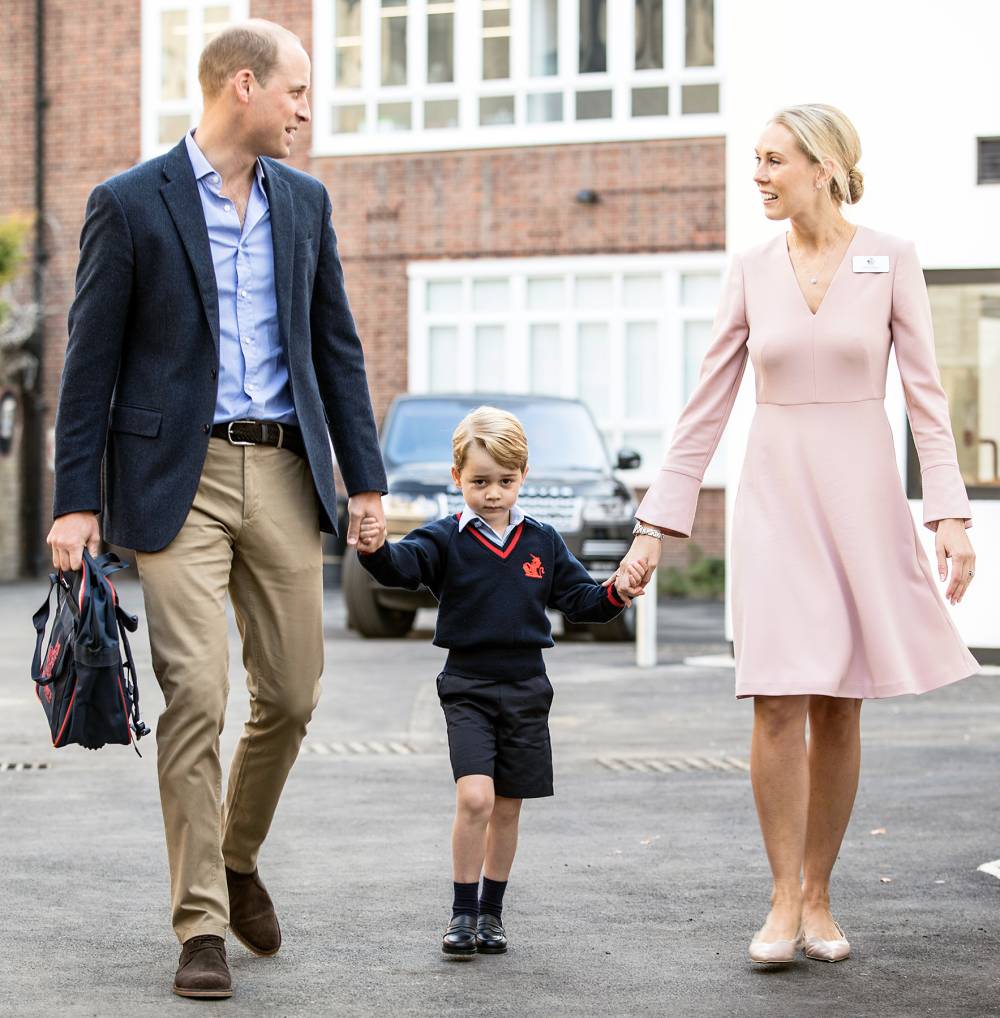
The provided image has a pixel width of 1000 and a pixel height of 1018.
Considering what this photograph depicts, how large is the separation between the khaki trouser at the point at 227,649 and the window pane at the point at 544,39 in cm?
2074

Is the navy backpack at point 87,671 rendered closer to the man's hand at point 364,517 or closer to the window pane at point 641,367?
the man's hand at point 364,517

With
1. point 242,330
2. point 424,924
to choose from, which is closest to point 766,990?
point 424,924

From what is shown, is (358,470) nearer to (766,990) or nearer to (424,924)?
(424,924)

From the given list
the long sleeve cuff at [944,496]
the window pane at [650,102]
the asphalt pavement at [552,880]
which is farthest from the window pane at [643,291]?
the long sleeve cuff at [944,496]

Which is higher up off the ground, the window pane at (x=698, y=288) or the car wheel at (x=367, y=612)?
the window pane at (x=698, y=288)

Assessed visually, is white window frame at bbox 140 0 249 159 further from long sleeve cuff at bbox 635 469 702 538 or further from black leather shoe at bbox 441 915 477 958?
black leather shoe at bbox 441 915 477 958

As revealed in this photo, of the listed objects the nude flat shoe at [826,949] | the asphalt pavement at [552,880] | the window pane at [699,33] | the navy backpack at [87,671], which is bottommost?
the asphalt pavement at [552,880]

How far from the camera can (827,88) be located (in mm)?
13344

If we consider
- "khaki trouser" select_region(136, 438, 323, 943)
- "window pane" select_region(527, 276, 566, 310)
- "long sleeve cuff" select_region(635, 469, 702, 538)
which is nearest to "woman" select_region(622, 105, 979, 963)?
"long sleeve cuff" select_region(635, 469, 702, 538)

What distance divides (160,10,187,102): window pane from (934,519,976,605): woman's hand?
22.5 meters

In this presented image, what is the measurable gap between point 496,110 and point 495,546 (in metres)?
20.5

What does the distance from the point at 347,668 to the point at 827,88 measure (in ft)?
15.9

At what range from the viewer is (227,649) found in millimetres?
4949

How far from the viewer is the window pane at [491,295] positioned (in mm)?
25062
